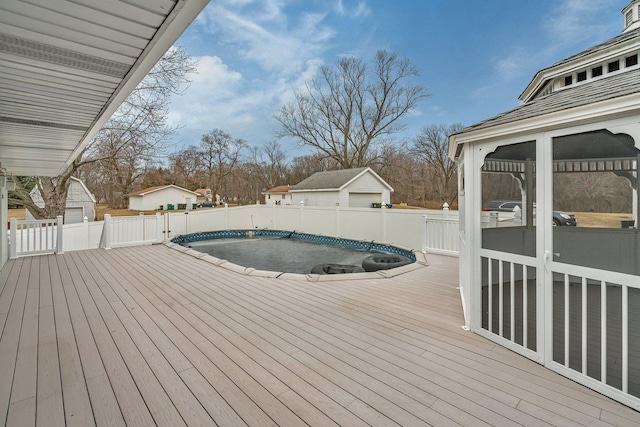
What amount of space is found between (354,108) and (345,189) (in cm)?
1000

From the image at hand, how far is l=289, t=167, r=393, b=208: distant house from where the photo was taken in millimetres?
17547

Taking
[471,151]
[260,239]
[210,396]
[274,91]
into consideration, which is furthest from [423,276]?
[274,91]

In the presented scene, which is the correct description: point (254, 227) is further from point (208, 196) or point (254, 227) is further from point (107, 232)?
point (208, 196)

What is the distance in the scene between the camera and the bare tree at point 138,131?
34.2 feet

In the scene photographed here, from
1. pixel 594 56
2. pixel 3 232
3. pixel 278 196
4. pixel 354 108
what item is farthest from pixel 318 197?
pixel 594 56

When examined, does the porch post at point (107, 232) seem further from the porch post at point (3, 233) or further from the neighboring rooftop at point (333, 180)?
the neighboring rooftop at point (333, 180)

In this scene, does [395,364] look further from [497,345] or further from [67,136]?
[67,136]

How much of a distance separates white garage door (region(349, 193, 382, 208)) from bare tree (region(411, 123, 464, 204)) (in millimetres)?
6856

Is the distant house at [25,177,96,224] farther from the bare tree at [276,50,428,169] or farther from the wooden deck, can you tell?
the wooden deck

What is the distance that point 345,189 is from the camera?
1748cm

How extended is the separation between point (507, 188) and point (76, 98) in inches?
222

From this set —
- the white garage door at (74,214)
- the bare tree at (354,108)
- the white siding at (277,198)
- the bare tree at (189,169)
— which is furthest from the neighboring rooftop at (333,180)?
the white garage door at (74,214)

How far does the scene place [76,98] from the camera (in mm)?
2914

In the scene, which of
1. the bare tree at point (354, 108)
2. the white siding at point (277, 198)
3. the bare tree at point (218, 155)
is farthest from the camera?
the bare tree at point (218, 155)
